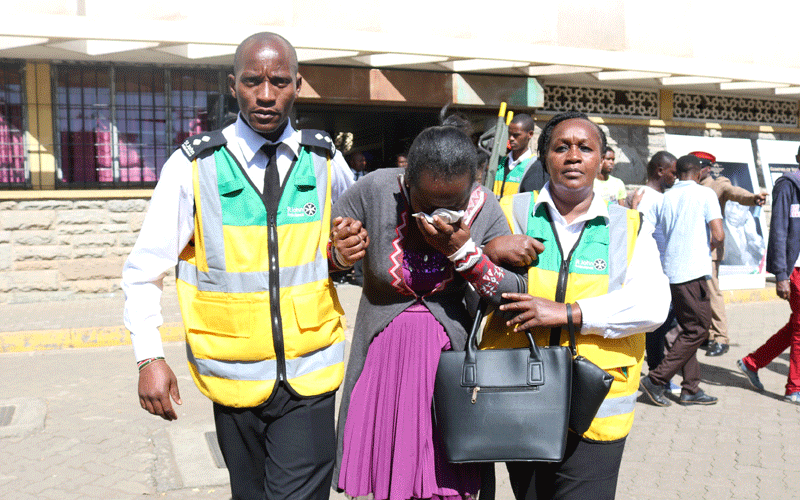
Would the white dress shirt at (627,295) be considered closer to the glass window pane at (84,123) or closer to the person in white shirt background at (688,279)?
the person in white shirt background at (688,279)

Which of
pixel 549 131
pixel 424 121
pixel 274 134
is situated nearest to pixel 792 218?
pixel 549 131

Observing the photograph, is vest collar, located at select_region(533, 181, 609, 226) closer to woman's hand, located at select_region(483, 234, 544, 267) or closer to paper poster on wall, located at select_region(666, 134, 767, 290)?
woman's hand, located at select_region(483, 234, 544, 267)

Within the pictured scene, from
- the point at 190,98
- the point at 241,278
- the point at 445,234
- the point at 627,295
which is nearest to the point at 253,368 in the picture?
the point at 241,278

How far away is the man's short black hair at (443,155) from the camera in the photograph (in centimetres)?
230

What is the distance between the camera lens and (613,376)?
2.45 m

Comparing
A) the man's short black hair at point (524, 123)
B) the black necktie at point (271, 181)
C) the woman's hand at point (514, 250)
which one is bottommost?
the woman's hand at point (514, 250)

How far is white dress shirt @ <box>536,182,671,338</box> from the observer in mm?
2396

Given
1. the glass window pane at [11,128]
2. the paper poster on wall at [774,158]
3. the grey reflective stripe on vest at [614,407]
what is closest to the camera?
the grey reflective stripe on vest at [614,407]

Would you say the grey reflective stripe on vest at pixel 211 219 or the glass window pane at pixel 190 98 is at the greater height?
the glass window pane at pixel 190 98

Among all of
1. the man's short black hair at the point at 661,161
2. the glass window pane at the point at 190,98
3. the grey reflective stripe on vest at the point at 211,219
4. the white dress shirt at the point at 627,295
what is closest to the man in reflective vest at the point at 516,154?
the man's short black hair at the point at 661,161

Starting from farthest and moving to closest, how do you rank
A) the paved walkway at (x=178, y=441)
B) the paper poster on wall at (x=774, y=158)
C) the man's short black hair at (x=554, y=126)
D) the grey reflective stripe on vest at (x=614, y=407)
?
the paper poster on wall at (x=774, y=158) → the paved walkway at (x=178, y=441) → the man's short black hair at (x=554, y=126) → the grey reflective stripe on vest at (x=614, y=407)

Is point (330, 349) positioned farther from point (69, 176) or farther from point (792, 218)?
point (69, 176)

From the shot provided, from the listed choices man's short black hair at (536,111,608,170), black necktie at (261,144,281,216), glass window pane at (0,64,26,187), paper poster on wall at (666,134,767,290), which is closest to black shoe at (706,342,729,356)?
paper poster on wall at (666,134,767,290)

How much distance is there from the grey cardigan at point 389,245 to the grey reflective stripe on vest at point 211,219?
0.42 m
